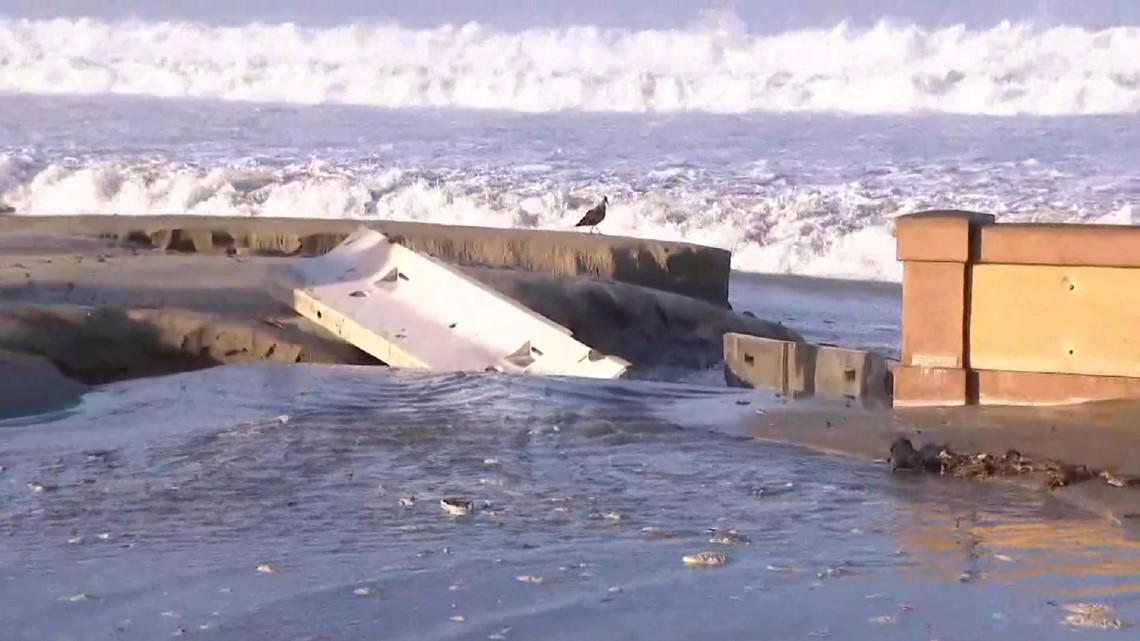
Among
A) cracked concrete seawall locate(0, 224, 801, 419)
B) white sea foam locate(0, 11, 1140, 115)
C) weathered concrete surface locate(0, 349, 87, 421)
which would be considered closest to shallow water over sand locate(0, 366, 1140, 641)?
weathered concrete surface locate(0, 349, 87, 421)

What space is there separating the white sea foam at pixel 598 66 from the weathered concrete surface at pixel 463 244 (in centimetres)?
2125

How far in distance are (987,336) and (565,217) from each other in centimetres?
1204

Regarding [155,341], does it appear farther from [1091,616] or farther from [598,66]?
[598,66]

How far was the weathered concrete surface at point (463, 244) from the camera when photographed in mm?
12156

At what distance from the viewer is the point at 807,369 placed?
8.55m

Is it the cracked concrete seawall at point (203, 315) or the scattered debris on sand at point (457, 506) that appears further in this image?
the cracked concrete seawall at point (203, 315)

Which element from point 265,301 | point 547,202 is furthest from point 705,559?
point 547,202

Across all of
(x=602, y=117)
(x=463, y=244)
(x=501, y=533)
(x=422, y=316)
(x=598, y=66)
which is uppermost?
(x=598, y=66)

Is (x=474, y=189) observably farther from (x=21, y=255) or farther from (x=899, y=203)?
(x=21, y=255)

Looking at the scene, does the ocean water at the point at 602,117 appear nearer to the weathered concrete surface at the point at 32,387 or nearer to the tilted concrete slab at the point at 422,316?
the tilted concrete slab at the point at 422,316

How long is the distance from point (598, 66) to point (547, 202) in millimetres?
22977

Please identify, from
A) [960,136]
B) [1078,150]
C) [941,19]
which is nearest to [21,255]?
[1078,150]

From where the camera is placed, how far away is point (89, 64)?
4441cm

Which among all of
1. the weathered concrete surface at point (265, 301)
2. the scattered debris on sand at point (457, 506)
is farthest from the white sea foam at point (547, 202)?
the scattered debris on sand at point (457, 506)
